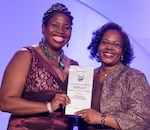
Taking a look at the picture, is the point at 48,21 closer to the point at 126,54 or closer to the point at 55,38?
the point at 55,38

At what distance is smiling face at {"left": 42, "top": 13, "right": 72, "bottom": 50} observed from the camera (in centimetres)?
199

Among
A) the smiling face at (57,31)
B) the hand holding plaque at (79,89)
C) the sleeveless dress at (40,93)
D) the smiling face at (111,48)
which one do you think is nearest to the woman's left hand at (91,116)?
the hand holding plaque at (79,89)

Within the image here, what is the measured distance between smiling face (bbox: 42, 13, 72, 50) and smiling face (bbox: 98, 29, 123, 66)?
8.6 inches

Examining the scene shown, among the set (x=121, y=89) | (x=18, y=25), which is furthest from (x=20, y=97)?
(x=18, y=25)

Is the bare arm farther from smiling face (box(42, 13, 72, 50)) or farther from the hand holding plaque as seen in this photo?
smiling face (box(42, 13, 72, 50))

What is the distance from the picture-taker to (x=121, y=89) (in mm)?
1842

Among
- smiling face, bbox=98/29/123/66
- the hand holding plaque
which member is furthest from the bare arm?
smiling face, bbox=98/29/123/66

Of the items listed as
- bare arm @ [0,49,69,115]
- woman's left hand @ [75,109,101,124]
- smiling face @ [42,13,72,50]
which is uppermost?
smiling face @ [42,13,72,50]

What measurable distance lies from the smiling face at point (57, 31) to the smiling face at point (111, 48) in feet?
0.71

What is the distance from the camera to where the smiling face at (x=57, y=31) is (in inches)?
78.2

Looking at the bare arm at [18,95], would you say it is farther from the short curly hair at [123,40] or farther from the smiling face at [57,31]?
the short curly hair at [123,40]

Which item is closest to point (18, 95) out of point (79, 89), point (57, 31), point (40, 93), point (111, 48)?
point (40, 93)

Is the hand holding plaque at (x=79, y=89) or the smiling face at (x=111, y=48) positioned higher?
the smiling face at (x=111, y=48)

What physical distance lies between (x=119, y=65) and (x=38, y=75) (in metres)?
0.47
